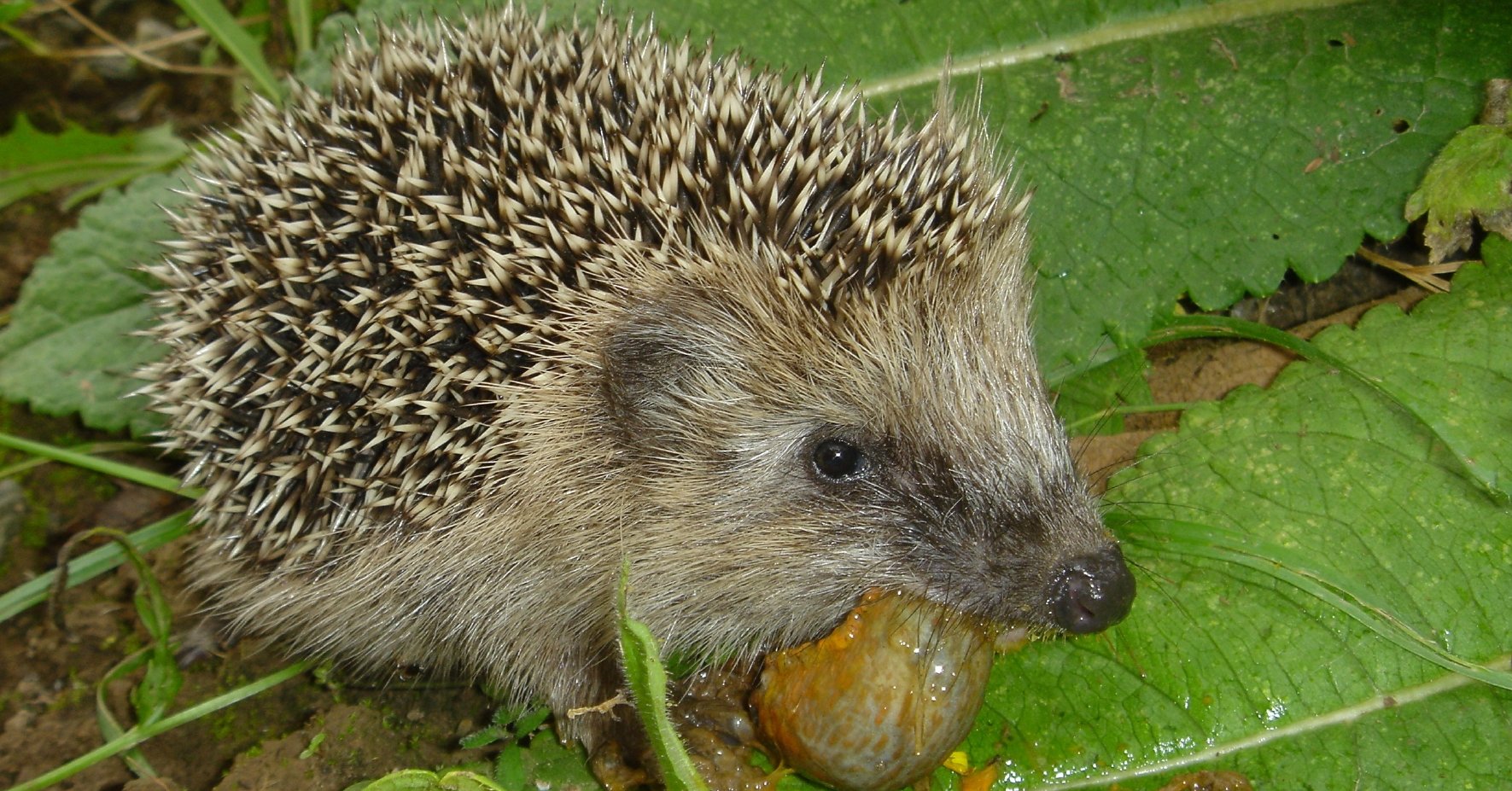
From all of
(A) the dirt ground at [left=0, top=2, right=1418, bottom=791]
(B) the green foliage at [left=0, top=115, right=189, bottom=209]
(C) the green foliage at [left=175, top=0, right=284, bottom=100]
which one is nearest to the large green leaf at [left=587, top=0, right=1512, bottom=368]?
(A) the dirt ground at [left=0, top=2, right=1418, bottom=791]

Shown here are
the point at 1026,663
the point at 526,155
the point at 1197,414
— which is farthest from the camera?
the point at 1197,414

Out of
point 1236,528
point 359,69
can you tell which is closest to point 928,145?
point 1236,528

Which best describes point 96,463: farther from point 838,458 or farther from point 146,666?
point 838,458

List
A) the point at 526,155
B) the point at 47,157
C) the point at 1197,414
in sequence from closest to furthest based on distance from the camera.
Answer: the point at 526,155 < the point at 1197,414 < the point at 47,157

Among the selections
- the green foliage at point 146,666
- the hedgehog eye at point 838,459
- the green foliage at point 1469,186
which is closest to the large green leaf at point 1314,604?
the green foliage at point 1469,186

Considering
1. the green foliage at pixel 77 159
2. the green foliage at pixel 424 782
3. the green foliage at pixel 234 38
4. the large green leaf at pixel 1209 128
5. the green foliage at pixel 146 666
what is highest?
the green foliage at pixel 234 38

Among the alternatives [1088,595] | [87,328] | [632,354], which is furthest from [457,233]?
[87,328]

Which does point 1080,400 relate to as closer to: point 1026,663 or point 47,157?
point 1026,663

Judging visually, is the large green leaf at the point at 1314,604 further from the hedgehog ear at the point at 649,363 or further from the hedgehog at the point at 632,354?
the hedgehog ear at the point at 649,363
